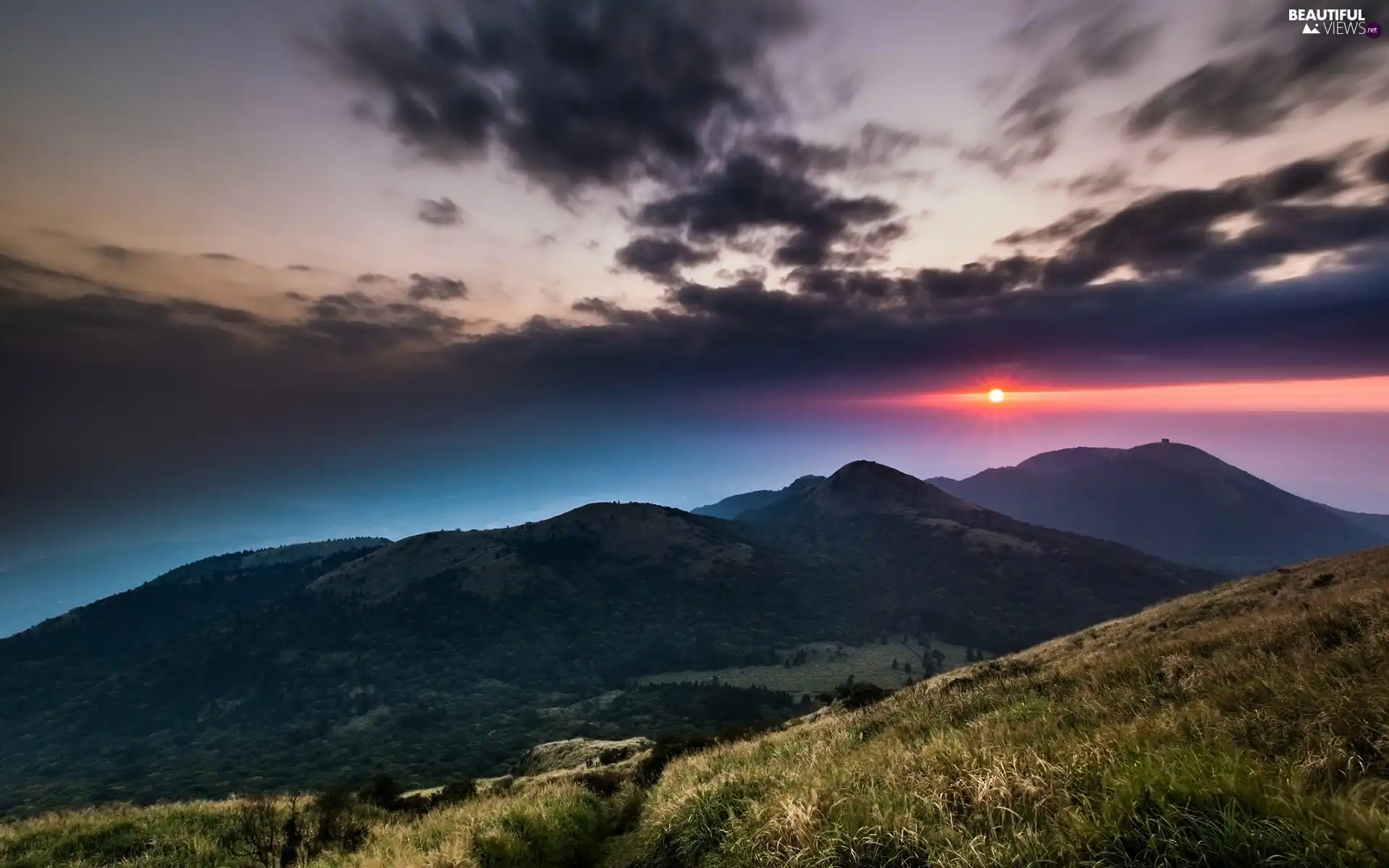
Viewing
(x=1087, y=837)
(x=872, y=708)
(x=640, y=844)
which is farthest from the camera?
(x=872, y=708)

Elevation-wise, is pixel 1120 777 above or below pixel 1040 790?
above

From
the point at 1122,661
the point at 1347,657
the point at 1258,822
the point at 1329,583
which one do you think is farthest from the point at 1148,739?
the point at 1329,583

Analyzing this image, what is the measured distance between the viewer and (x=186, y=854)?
1496 cm

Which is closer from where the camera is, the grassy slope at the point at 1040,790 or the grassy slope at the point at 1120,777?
the grassy slope at the point at 1120,777

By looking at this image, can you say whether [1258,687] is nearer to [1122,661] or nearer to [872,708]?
[1122,661]

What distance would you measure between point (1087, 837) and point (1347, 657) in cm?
794

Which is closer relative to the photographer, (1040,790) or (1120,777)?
(1120,777)

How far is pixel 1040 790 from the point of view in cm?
702

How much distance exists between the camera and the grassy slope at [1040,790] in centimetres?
565

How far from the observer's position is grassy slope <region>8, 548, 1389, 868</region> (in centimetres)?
565

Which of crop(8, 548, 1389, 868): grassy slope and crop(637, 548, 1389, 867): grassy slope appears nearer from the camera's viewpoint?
crop(637, 548, 1389, 867): grassy slope

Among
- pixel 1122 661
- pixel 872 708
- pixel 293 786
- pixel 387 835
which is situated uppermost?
pixel 1122 661

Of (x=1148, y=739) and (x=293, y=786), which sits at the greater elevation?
(x=1148, y=739)

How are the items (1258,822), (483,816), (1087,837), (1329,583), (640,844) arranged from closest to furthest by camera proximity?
(1258,822) → (1087,837) → (640,844) → (483,816) → (1329,583)
